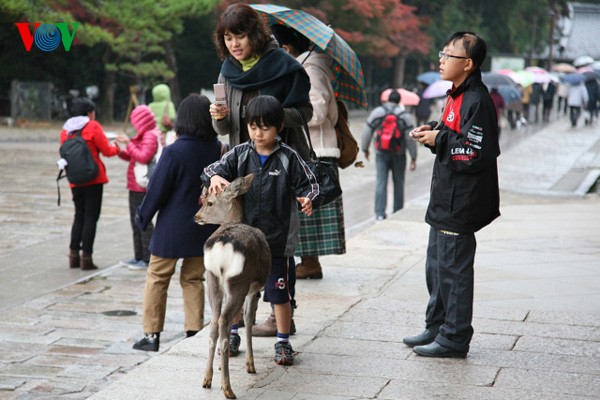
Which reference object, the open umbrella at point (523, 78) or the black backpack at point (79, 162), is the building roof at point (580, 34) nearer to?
the open umbrella at point (523, 78)

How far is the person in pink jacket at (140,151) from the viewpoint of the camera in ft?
30.2

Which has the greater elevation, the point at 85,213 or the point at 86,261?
the point at 85,213

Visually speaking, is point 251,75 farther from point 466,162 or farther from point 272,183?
point 466,162

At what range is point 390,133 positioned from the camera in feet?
40.8

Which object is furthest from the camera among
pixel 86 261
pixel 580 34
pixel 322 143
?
pixel 580 34

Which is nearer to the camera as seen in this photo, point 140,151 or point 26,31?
point 140,151

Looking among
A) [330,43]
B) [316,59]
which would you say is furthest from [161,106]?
[330,43]

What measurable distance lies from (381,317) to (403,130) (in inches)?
263

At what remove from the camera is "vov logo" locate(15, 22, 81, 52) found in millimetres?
23422

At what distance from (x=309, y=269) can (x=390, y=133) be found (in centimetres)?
531

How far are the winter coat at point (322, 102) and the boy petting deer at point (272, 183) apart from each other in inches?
66.1

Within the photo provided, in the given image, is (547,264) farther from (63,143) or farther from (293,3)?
(293,3)

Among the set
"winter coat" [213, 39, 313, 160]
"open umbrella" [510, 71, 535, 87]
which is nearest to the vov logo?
"open umbrella" [510, 71, 535, 87]

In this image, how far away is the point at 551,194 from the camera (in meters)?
14.7
